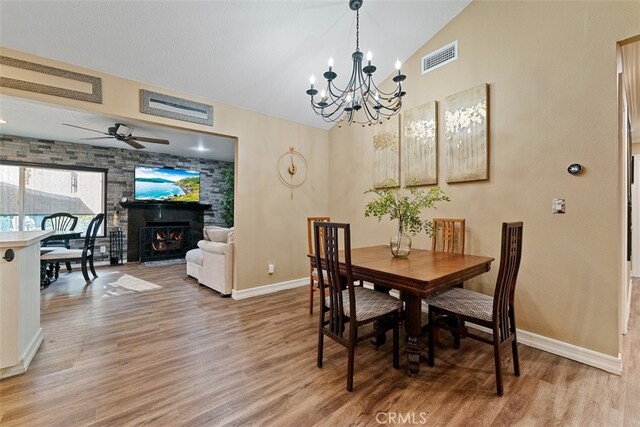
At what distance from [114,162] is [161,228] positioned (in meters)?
1.73

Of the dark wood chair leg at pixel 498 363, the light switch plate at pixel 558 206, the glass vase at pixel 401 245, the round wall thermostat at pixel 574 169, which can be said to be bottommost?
the dark wood chair leg at pixel 498 363

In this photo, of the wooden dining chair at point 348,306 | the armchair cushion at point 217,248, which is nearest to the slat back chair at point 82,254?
the armchair cushion at point 217,248

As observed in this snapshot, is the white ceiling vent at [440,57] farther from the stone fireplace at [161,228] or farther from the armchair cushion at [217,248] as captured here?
the stone fireplace at [161,228]

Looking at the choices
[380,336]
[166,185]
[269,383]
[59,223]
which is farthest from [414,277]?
[59,223]

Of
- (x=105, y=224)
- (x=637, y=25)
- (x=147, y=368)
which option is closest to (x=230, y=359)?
(x=147, y=368)

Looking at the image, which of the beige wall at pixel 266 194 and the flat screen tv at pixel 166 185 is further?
the flat screen tv at pixel 166 185

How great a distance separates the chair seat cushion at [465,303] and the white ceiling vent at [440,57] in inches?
97.5

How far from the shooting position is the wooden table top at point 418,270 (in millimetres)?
1687

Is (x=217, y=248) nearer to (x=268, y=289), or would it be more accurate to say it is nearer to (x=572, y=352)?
(x=268, y=289)

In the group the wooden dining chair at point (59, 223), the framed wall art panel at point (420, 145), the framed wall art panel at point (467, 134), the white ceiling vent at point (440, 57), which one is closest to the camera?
the framed wall art panel at point (467, 134)

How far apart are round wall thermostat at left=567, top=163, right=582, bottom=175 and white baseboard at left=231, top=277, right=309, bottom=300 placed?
342 cm

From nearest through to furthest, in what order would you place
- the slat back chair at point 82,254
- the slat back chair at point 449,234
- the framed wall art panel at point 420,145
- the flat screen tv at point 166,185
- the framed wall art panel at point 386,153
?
the slat back chair at point 449,234 < the framed wall art panel at point 420,145 < the framed wall art panel at point 386,153 < the slat back chair at point 82,254 < the flat screen tv at point 166,185

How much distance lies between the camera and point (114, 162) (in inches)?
233

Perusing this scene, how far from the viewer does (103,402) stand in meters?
1.65
